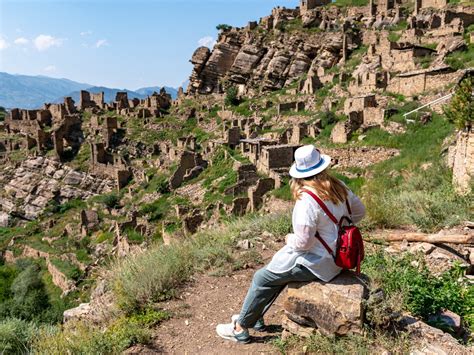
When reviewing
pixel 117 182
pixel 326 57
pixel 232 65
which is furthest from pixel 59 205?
pixel 326 57

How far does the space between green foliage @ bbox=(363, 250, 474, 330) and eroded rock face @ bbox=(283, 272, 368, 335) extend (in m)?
0.51

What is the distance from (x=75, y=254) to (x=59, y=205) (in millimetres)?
11607

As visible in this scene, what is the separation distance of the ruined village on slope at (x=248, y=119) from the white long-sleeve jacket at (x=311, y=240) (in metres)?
5.49

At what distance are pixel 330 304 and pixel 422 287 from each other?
120 centimetres

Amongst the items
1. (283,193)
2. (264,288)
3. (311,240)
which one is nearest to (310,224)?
(311,240)

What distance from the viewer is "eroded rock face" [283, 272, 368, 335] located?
3428 millimetres

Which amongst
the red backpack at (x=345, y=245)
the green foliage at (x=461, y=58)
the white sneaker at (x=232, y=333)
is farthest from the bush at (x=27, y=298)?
the green foliage at (x=461, y=58)

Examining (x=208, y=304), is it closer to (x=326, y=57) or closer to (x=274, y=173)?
(x=274, y=173)

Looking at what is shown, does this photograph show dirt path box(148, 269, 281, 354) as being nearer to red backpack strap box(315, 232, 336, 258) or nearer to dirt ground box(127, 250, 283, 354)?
dirt ground box(127, 250, 283, 354)

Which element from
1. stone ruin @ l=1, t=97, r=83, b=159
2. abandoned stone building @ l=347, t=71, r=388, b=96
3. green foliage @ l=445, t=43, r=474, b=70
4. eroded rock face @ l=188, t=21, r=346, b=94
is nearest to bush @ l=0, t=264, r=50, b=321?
stone ruin @ l=1, t=97, r=83, b=159

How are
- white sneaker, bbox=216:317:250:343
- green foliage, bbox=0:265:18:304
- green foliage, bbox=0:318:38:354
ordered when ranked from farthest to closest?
green foliage, bbox=0:265:18:304 → green foliage, bbox=0:318:38:354 → white sneaker, bbox=216:317:250:343

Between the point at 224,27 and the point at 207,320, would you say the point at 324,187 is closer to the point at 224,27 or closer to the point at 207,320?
the point at 207,320

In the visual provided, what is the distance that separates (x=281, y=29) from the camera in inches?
1629

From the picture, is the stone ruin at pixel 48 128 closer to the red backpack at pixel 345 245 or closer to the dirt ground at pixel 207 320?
the dirt ground at pixel 207 320
